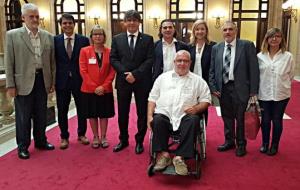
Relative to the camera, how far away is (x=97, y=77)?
3469 millimetres

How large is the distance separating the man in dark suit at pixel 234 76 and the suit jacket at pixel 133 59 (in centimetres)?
74

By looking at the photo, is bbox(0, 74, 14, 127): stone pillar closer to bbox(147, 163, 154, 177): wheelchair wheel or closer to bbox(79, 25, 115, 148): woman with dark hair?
bbox(79, 25, 115, 148): woman with dark hair

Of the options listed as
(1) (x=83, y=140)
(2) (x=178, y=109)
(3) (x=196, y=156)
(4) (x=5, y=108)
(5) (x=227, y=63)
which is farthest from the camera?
(4) (x=5, y=108)

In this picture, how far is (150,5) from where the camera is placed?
40.0 feet

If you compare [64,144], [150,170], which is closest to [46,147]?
[64,144]

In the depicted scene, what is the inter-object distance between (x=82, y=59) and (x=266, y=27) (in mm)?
10509

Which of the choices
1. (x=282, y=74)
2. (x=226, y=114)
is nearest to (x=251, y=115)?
(x=226, y=114)

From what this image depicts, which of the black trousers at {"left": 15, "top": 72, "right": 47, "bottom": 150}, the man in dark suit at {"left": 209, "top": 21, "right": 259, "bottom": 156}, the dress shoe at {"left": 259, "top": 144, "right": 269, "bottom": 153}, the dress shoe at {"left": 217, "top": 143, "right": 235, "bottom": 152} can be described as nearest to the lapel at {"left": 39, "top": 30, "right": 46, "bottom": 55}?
the black trousers at {"left": 15, "top": 72, "right": 47, "bottom": 150}

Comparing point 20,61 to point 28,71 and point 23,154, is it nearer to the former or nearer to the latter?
point 28,71

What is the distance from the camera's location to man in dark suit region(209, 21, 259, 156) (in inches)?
127

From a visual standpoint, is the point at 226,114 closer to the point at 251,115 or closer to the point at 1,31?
the point at 251,115

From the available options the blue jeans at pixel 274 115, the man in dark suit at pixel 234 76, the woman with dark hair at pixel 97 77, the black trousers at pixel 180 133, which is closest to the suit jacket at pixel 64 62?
the woman with dark hair at pixel 97 77

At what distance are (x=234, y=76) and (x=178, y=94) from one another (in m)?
0.71

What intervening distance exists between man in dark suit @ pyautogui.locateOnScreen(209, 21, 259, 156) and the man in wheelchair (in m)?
0.40
